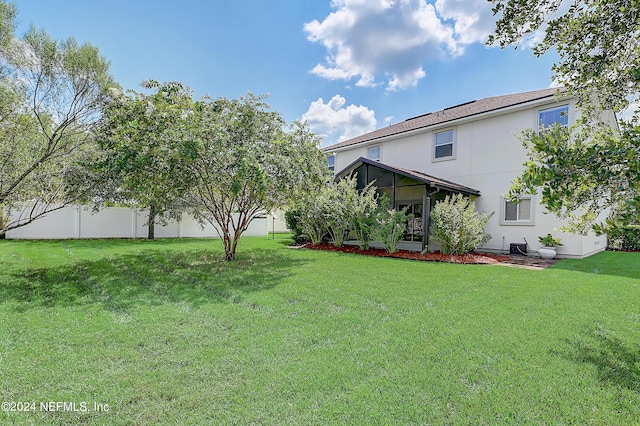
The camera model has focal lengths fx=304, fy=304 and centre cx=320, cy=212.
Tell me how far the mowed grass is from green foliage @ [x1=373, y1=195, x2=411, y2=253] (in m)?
5.45

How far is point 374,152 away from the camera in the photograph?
1945cm

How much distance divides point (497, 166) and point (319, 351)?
45.0 ft

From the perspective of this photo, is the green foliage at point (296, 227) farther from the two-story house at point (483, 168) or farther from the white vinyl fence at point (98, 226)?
the two-story house at point (483, 168)

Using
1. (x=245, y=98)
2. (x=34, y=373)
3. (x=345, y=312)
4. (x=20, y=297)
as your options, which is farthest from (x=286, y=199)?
(x=34, y=373)

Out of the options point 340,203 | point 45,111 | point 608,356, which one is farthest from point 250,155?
point 608,356

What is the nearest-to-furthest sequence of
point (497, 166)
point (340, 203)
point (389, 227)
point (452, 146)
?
point (389, 227), point (497, 166), point (340, 203), point (452, 146)

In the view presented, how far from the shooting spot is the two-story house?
12.7m

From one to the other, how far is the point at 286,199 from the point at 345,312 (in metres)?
5.94

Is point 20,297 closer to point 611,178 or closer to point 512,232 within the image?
point 611,178

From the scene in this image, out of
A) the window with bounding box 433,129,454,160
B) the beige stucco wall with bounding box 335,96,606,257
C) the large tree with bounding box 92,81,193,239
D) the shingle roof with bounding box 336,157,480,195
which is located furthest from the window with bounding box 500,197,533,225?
the large tree with bounding box 92,81,193,239

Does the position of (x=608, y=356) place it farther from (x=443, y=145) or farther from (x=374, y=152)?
(x=374, y=152)

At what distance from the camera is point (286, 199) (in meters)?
10.5

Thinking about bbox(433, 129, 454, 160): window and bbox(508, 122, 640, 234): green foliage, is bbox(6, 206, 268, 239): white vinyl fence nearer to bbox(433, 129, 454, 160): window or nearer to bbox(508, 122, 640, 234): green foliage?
bbox(433, 129, 454, 160): window

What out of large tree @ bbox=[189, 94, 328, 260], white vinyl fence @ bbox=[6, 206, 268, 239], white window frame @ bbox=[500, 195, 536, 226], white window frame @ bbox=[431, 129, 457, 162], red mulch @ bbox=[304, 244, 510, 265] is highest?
white window frame @ bbox=[431, 129, 457, 162]
